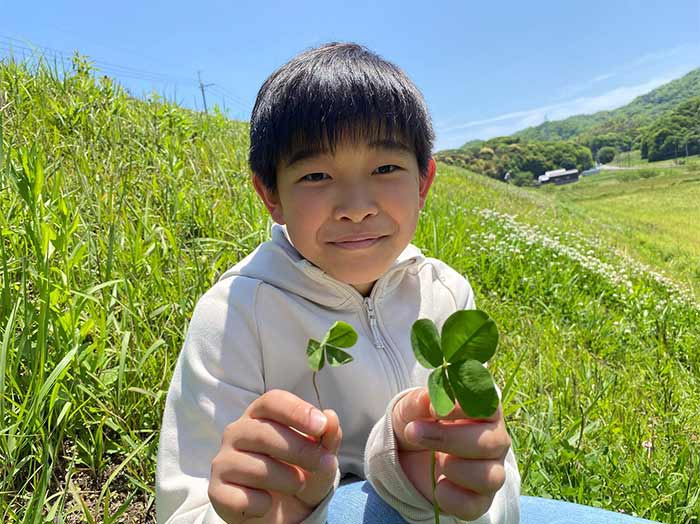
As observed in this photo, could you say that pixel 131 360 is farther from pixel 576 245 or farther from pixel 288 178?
pixel 576 245

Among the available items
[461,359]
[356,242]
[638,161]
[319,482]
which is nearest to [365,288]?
[356,242]

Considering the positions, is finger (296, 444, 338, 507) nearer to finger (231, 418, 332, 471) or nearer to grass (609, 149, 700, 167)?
finger (231, 418, 332, 471)

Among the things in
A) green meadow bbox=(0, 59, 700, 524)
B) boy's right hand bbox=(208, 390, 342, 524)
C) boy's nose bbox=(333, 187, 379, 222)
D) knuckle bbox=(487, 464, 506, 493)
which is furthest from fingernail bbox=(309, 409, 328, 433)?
green meadow bbox=(0, 59, 700, 524)

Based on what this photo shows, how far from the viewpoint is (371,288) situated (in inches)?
49.8

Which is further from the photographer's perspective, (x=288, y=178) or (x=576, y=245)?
(x=576, y=245)

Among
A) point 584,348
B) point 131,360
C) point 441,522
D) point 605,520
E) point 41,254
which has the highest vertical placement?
point 41,254

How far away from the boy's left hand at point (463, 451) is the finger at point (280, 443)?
0.38ft

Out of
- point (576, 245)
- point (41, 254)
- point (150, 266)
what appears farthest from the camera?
point (576, 245)

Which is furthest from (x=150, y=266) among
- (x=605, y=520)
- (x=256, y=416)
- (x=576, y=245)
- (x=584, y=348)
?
(x=576, y=245)

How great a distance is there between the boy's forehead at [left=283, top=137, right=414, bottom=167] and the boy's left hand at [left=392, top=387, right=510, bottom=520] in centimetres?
51

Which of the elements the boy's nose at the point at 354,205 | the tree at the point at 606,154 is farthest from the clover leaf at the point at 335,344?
the tree at the point at 606,154

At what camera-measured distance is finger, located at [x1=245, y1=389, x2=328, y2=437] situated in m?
0.66

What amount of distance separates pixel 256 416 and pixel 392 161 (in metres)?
0.56

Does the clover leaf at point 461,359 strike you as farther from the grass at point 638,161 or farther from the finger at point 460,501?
the grass at point 638,161
